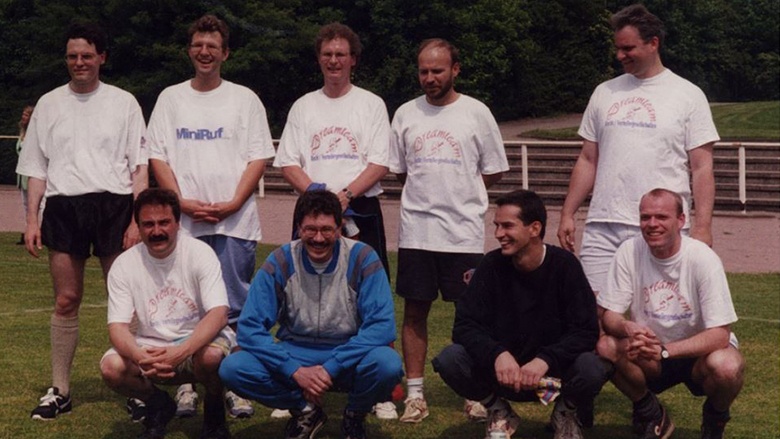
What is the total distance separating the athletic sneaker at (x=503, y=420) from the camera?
19.4 feet

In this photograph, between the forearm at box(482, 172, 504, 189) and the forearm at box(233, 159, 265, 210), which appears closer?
the forearm at box(233, 159, 265, 210)

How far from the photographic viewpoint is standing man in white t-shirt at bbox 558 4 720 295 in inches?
244

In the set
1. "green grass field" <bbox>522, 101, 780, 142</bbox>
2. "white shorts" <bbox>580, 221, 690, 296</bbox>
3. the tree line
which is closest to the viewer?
"white shorts" <bbox>580, 221, 690, 296</bbox>

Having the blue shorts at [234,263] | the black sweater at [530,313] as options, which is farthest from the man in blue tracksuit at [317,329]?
the blue shorts at [234,263]

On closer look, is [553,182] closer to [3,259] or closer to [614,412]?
[3,259]

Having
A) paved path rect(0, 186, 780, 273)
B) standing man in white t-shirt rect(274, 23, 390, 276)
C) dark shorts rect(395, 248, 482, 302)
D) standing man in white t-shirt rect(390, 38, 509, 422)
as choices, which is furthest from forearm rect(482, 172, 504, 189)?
paved path rect(0, 186, 780, 273)

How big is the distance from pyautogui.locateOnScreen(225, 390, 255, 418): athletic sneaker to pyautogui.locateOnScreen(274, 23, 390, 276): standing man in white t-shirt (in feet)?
3.35

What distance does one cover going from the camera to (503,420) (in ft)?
19.5

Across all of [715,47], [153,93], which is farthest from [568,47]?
[715,47]

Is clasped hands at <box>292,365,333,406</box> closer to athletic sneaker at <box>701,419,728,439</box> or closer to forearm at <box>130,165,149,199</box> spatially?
forearm at <box>130,165,149,199</box>

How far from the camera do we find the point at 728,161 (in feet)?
76.2

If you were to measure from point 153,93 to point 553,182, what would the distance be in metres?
10.7

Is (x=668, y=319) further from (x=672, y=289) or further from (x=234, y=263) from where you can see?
(x=234, y=263)

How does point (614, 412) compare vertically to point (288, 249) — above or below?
below
